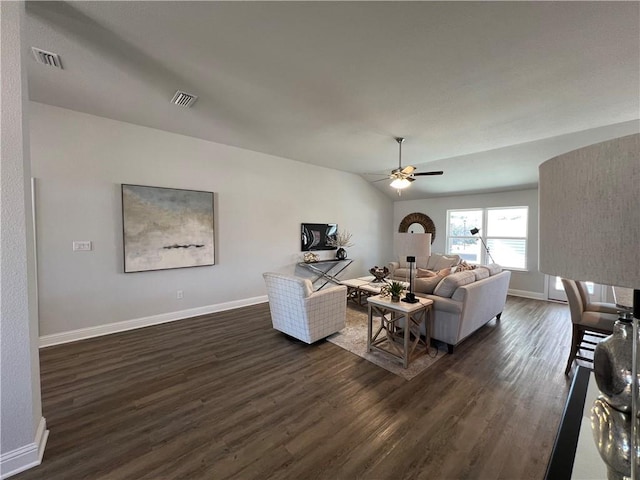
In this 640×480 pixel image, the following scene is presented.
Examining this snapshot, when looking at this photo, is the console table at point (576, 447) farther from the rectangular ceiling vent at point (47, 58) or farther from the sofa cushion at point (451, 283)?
the rectangular ceiling vent at point (47, 58)

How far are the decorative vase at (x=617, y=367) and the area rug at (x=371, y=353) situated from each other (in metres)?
1.80

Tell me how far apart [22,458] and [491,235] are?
311 inches

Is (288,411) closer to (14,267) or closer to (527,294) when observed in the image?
(14,267)

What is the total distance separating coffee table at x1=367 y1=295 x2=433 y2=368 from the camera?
8.91 ft

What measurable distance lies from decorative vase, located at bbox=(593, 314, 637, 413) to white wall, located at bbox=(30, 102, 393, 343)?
454 centimetres

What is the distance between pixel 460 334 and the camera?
299 cm

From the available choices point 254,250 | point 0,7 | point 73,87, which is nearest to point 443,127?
point 254,250

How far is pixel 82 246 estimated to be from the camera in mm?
3336

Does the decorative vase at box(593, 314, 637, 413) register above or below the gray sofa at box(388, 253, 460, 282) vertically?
above

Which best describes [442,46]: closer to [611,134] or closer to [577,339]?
[577,339]

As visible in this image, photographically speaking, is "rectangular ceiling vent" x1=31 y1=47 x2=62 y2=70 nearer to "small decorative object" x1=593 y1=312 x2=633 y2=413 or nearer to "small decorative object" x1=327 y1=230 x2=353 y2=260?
"small decorative object" x1=593 y1=312 x2=633 y2=413

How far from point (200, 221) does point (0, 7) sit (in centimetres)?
294

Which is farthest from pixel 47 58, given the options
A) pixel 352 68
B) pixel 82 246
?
pixel 352 68

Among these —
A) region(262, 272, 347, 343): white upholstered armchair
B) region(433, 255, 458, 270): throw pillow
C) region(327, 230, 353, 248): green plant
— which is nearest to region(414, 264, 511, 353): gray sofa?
region(262, 272, 347, 343): white upholstered armchair
